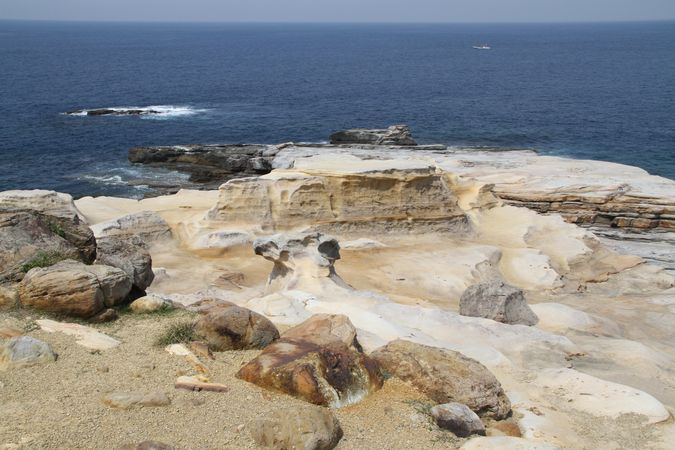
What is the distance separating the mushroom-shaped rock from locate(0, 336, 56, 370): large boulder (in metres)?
8.13

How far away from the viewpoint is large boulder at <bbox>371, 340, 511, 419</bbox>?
1097 centimetres

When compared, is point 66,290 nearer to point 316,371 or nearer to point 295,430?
point 316,371

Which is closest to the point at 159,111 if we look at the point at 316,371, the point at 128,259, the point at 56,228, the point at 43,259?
the point at 56,228

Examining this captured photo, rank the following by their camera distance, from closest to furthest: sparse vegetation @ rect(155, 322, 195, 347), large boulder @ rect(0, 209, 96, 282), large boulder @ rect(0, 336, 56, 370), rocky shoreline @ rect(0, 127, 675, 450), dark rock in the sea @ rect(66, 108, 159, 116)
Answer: rocky shoreline @ rect(0, 127, 675, 450), large boulder @ rect(0, 336, 56, 370), sparse vegetation @ rect(155, 322, 195, 347), large boulder @ rect(0, 209, 96, 282), dark rock in the sea @ rect(66, 108, 159, 116)

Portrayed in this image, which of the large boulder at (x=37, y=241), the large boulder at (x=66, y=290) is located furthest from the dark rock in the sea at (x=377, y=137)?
the large boulder at (x=66, y=290)

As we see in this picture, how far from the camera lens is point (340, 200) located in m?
23.4

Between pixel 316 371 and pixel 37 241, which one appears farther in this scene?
pixel 37 241

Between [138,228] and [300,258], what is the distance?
5.89 meters

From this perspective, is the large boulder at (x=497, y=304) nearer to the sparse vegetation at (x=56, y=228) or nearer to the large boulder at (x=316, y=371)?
the large boulder at (x=316, y=371)

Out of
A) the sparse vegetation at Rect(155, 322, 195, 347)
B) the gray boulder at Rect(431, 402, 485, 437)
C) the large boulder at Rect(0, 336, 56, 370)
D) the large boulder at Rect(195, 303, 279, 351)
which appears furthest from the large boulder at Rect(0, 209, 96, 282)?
the gray boulder at Rect(431, 402, 485, 437)

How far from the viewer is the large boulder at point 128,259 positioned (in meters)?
14.8

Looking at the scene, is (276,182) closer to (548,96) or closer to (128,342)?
(128,342)

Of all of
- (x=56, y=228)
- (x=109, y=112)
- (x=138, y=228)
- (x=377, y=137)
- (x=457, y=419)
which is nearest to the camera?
(x=457, y=419)

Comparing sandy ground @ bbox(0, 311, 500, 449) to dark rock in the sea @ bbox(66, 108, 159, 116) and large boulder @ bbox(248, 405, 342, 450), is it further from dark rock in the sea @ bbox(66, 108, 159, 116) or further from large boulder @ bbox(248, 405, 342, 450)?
dark rock in the sea @ bbox(66, 108, 159, 116)
